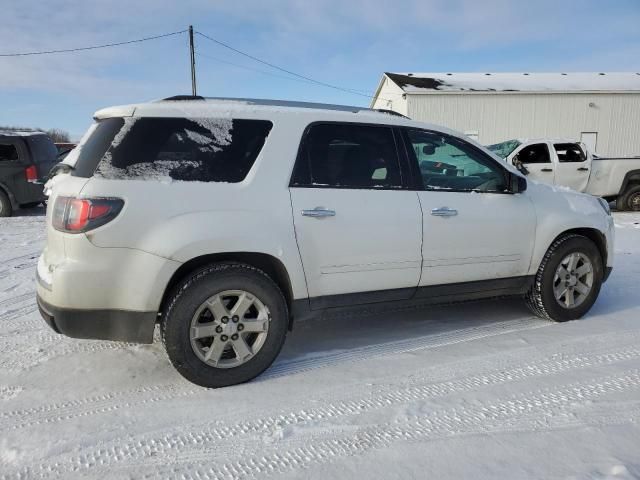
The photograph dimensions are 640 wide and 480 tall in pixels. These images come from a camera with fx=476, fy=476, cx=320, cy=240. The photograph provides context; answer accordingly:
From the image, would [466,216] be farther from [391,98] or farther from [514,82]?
[391,98]

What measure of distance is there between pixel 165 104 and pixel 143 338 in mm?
1477

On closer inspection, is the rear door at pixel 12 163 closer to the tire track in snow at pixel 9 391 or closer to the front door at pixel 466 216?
the tire track in snow at pixel 9 391

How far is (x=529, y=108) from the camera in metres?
22.4

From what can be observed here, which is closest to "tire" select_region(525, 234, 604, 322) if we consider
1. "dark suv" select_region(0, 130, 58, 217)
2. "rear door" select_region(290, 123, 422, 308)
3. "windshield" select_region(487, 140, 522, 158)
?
"rear door" select_region(290, 123, 422, 308)

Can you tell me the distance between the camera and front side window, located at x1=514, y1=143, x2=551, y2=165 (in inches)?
447

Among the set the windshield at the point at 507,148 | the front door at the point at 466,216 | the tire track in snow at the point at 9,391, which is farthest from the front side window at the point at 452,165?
the windshield at the point at 507,148

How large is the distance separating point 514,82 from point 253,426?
2549 cm

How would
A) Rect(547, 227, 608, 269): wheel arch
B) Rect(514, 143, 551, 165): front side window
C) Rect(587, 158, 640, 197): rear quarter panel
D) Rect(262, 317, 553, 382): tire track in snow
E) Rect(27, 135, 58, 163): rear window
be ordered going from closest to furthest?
Rect(262, 317, 553, 382): tire track in snow < Rect(547, 227, 608, 269): wheel arch < Rect(27, 135, 58, 163): rear window < Rect(514, 143, 551, 165): front side window < Rect(587, 158, 640, 197): rear quarter panel

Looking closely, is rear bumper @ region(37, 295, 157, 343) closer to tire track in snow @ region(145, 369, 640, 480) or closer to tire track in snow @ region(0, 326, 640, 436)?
tire track in snow @ region(0, 326, 640, 436)

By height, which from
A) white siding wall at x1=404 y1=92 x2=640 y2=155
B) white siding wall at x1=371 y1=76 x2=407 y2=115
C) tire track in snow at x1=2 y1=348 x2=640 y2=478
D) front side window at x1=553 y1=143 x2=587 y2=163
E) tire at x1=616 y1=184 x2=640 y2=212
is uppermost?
white siding wall at x1=371 y1=76 x2=407 y2=115

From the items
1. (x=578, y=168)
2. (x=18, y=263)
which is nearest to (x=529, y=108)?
(x=578, y=168)

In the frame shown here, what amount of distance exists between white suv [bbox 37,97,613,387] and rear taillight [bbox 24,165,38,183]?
28.8 ft

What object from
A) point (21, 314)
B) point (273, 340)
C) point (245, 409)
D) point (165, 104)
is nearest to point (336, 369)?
point (273, 340)

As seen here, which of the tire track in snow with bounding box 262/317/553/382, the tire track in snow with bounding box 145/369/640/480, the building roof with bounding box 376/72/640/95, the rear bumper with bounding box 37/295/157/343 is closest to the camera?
the tire track in snow with bounding box 145/369/640/480
